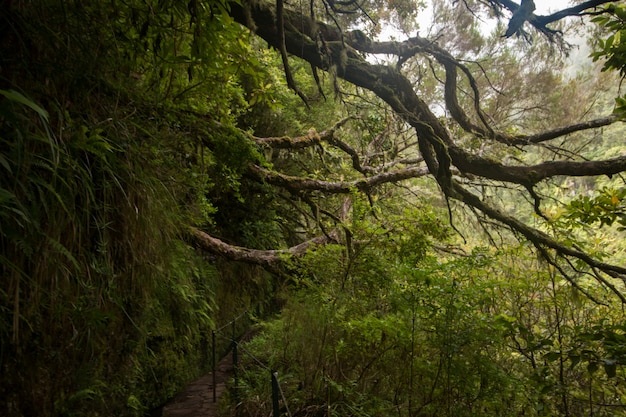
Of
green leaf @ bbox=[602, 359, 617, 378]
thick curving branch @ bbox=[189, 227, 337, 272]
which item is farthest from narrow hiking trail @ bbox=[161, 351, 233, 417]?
green leaf @ bbox=[602, 359, 617, 378]

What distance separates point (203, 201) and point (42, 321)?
270cm

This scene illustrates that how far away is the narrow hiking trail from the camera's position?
4.25m

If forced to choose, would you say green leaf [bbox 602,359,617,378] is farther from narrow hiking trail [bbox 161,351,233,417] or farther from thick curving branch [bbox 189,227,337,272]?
narrow hiking trail [bbox 161,351,233,417]

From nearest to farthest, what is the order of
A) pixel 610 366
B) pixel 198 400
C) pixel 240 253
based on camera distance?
pixel 610 366
pixel 198 400
pixel 240 253

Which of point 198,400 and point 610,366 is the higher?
point 610,366

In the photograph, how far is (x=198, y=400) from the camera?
185 inches

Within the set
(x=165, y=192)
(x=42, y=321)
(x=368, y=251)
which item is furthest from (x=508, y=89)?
(x=42, y=321)

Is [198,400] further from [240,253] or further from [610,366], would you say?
[610,366]

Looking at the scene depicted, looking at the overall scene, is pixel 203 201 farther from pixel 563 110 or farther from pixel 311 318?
pixel 563 110

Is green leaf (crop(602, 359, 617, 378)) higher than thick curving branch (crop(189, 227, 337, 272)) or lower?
lower

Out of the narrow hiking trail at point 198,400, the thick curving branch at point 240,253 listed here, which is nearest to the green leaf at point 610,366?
the thick curving branch at point 240,253

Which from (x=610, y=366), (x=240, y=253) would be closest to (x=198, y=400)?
(x=240, y=253)

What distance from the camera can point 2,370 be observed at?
180cm

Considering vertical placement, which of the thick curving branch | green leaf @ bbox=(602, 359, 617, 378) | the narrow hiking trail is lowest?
the narrow hiking trail
